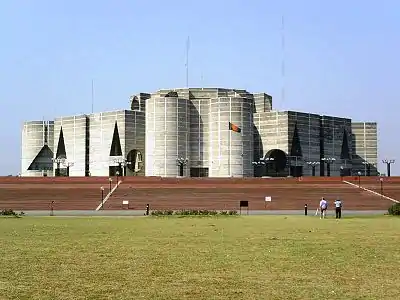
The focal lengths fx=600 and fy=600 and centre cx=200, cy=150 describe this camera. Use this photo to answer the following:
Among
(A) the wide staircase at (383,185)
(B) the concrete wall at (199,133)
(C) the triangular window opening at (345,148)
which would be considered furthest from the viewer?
(C) the triangular window opening at (345,148)

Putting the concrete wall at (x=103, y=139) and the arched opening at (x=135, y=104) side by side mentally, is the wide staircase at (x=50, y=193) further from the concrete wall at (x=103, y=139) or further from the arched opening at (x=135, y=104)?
the arched opening at (x=135, y=104)

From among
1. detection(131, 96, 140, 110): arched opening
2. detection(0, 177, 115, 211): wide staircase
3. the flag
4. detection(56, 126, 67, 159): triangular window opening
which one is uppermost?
detection(131, 96, 140, 110): arched opening

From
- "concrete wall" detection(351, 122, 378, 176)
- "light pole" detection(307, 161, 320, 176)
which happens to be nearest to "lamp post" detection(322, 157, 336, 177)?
"light pole" detection(307, 161, 320, 176)

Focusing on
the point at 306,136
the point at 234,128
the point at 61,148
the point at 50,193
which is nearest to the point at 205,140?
the point at 234,128

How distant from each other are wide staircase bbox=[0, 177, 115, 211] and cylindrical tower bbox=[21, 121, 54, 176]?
54639 mm

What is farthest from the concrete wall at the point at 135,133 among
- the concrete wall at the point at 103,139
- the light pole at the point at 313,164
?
the light pole at the point at 313,164

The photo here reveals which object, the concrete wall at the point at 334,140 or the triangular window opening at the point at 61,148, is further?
the triangular window opening at the point at 61,148

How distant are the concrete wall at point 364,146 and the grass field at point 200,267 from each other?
10678 centimetres

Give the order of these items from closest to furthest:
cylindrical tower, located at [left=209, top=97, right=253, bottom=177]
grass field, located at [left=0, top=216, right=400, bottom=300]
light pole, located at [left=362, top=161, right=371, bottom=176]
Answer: grass field, located at [left=0, top=216, right=400, bottom=300]
cylindrical tower, located at [left=209, top=97, right=253, bottom=177]
light pole, located at [left=362, top=161, right=371, bottom=176]

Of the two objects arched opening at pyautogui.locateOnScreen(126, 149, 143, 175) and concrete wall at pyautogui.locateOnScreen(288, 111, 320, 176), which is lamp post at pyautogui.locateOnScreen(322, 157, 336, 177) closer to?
concrete wall at pyautogui.locateOnScreen(288, 111, 320, 176)

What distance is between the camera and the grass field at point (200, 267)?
30.3ft

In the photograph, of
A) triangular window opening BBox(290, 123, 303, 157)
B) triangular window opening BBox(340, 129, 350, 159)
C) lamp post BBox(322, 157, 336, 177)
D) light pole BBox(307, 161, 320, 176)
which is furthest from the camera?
triangular window opening BBox(340, 129, 350, 159)

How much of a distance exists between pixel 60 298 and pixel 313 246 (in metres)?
8.96

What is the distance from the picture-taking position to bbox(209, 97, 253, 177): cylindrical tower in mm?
99812
